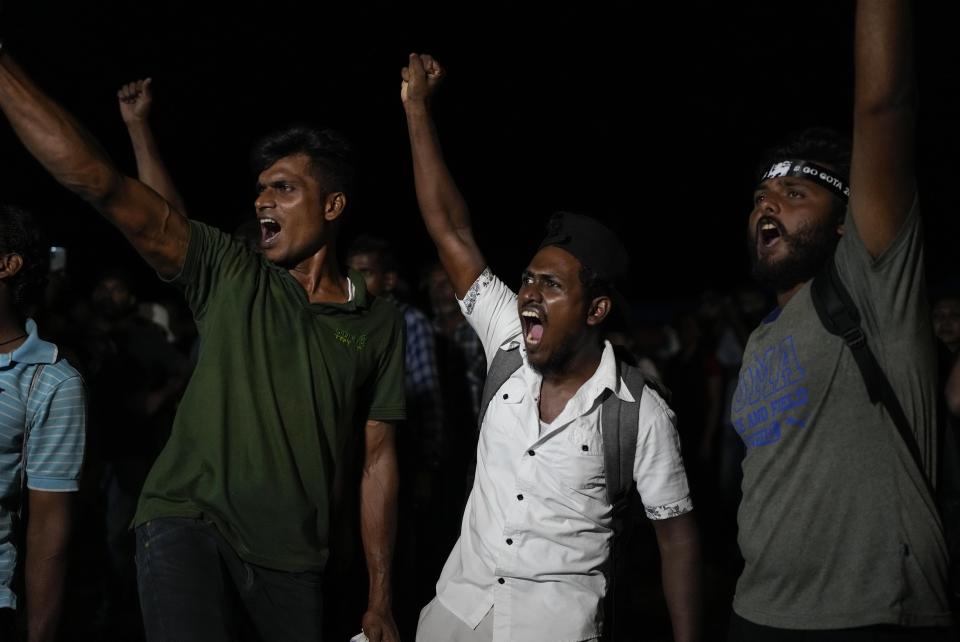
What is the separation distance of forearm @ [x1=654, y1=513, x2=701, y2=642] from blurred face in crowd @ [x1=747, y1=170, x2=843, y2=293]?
36.8 inches

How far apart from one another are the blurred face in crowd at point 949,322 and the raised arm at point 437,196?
3510 millimetres

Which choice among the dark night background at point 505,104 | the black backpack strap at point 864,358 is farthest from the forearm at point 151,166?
the dark night background at point 505,104

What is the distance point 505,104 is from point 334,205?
14.7 metres

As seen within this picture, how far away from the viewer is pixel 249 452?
12.6 feet

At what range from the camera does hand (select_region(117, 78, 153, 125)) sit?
454 cm

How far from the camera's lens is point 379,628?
4176 millimetres

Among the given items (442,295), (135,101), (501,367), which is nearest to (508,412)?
(501,367)

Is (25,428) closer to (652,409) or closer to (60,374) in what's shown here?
(60,374)

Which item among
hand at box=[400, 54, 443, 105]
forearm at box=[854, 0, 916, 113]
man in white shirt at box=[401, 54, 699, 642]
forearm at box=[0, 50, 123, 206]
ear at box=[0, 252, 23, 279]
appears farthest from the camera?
hand at box=[400, 54, 443, 105]

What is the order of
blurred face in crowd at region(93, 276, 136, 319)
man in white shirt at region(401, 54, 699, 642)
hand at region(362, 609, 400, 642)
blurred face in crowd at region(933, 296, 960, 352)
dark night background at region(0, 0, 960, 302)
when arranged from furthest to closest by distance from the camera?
dark night background at region(0, 0, 960, 302)
blurred face in crowd at region(93, 276, 136, 319)
blurred face in crowd at region(933, 296, 960, 352)
hand at region(362, 609, 400, 642)
man in white shirt at region(401, 54, 699, 642)

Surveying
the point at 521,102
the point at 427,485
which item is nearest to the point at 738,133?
the point at 521,102

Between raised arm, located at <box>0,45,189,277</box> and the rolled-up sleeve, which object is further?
the rolled-up sleeve

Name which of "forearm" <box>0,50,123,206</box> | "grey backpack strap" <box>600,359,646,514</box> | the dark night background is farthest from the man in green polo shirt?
the dark night background

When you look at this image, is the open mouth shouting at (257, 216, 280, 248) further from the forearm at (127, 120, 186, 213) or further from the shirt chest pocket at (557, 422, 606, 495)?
the shirt chest pocket at (557, 422, 606, 495)
